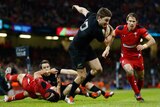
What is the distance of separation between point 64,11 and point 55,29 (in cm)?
342

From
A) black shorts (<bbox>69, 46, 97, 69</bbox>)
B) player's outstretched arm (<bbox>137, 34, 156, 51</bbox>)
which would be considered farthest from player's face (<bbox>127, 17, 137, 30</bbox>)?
black shorts (<bbox>69, 46, 97, 69</bbox>)

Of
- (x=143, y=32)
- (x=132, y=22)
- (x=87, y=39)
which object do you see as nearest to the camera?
(x=87, y=39)

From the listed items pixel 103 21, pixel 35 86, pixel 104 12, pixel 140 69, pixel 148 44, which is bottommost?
pixel 35 86

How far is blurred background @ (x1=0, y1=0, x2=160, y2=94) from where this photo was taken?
34.6 meters

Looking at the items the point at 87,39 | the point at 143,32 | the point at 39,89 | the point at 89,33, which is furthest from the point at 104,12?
the point at 39,89

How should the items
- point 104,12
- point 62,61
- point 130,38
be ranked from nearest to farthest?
point 104,12 < point 130,38 < point 62,61

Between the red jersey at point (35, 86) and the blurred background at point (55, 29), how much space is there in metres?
19.3

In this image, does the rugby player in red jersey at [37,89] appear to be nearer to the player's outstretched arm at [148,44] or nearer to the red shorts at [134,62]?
the red shorts at [134,62]

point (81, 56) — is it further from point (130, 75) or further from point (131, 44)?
point (131, 44)

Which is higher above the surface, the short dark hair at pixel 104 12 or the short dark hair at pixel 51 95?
the short dark hair at pixel 104 12

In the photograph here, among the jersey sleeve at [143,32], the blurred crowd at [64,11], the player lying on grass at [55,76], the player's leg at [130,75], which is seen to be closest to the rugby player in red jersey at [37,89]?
the player lying on grass at [55,76]

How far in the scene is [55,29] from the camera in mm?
36781

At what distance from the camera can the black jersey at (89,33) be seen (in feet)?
36.7

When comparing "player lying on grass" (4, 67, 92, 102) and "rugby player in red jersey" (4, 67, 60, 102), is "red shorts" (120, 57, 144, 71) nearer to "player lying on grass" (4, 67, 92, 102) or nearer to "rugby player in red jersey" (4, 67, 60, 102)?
"player lying on grass" (4, 67, 92, 102)
